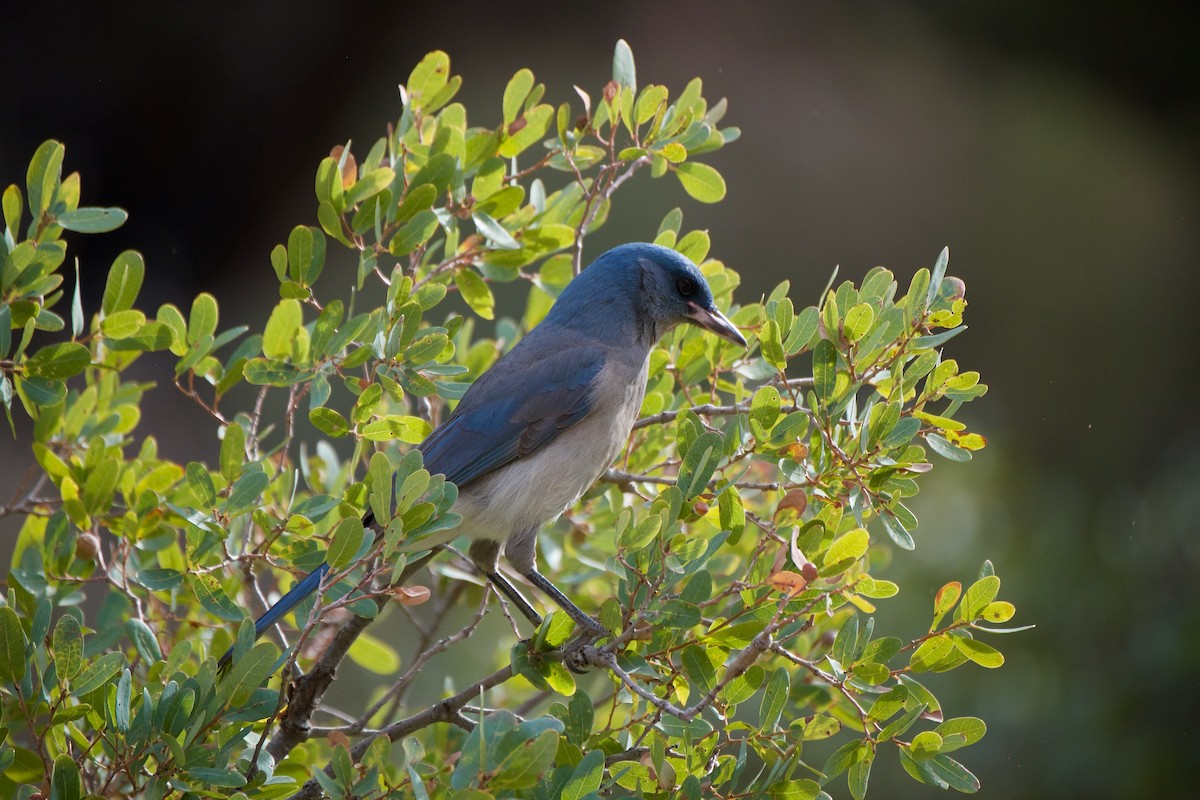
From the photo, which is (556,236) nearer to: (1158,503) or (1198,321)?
(1158,503)

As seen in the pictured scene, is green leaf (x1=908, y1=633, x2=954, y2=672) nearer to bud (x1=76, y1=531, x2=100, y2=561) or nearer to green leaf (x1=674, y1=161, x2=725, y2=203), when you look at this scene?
green leaf (x1=674, y1=161, x2=725, y2=203)

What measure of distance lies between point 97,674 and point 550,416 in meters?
1.36

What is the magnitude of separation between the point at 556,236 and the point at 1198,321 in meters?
4.83

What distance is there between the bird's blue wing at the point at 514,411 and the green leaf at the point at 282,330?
565 mm

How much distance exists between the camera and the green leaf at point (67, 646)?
2.04 m

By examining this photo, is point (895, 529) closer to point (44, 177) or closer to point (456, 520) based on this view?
point (456, 520)

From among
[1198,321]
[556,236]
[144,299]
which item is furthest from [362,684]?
[1198,321]

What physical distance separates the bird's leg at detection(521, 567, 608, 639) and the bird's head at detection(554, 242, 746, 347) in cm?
71

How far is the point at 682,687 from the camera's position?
2328mm

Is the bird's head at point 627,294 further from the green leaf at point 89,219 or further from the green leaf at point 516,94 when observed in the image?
the green leaf at point 89,219

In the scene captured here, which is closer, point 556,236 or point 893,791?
point 556,236

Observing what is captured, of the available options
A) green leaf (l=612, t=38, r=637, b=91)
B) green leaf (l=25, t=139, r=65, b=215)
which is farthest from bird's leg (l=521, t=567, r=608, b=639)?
green leaf (l=25, t=139, r=65, b=215)

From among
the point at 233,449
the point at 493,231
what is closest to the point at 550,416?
the point at 493,231

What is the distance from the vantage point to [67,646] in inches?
80.6
